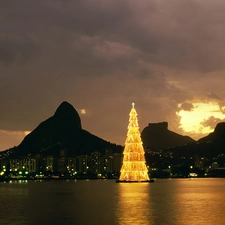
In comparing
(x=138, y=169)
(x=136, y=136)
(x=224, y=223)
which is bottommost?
(x=224, y=223)

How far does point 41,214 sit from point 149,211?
11584 mm

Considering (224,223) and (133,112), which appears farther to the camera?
(133,112)

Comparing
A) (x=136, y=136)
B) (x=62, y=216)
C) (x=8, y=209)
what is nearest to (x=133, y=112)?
(x=136, y=136)

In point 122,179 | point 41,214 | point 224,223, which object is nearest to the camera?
point 224,223

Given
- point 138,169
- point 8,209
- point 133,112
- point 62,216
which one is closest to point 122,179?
point 138,169

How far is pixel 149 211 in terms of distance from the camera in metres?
55.0

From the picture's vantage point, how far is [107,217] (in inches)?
1930

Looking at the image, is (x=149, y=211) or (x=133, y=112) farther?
(x=133, y=112)

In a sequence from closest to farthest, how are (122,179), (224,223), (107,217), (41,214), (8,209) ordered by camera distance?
(224,223) → (107,217) → (41,214) → (8,209) → (122,179)

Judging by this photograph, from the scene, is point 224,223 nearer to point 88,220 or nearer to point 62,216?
point 88,220

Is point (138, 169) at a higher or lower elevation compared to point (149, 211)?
higher

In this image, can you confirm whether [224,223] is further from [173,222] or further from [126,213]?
[126,213]

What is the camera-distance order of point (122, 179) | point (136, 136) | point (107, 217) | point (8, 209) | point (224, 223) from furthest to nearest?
1. point (122, 179)
2. point (136, 136)
3. point (8, 209)
4. point (107, 217)
5. point (224, 223)

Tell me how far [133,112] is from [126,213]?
173 feet
